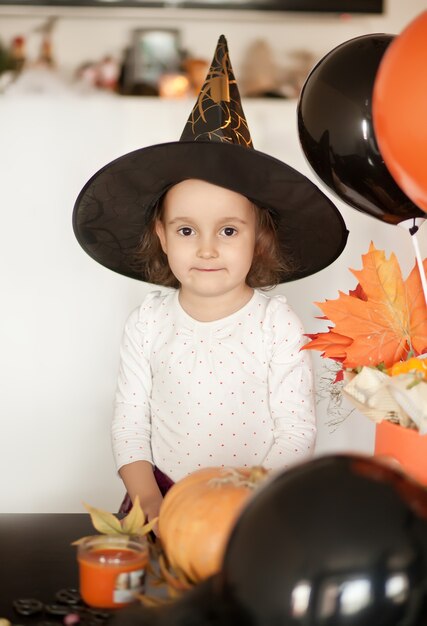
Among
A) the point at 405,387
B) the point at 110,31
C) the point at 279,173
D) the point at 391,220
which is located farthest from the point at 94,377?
the point at 110,31

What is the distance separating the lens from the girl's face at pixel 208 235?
1.48 metres

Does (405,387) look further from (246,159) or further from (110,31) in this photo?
(110,31)

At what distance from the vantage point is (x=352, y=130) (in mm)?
1187

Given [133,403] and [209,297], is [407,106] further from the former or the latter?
[133,403]

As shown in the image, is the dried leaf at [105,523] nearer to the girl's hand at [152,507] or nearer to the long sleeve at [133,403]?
the girl's hand at [152,507]

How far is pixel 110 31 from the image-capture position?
3066 millimetres

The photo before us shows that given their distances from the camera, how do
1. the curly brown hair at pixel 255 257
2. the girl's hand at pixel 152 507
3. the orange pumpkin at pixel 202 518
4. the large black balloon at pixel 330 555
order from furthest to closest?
the curly brown hair at pixel 255 257, the girl's hand at pixel 152 507, the orange pumpkin at pixel 202 518, the large black balloon at pixel 330 555

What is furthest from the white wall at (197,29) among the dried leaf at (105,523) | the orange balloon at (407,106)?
the dried leaf at (105,523)

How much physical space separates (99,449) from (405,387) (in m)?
1.06

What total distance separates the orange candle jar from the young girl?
487mm

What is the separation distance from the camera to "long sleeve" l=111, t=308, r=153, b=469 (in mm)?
1538

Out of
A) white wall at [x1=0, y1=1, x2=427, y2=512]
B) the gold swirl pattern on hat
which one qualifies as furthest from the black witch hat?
white wall at [x1=0, y1=1, x2=427, y2=512]

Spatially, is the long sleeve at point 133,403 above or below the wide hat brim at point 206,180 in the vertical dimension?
below

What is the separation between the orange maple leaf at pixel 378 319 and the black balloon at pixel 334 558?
1.57 ft
